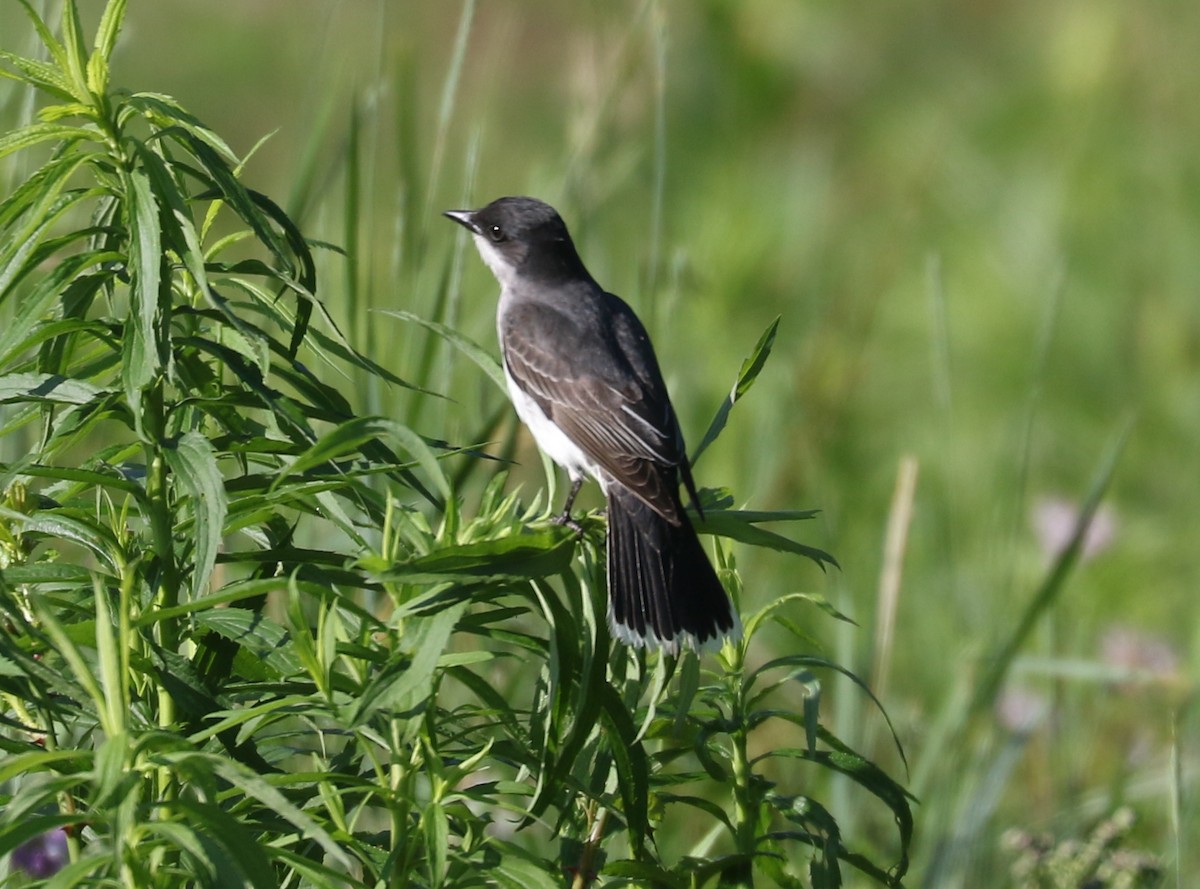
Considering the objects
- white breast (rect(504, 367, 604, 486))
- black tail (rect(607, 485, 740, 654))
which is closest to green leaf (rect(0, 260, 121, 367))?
Answer: black tail (rect(607, 485, 740, 654))

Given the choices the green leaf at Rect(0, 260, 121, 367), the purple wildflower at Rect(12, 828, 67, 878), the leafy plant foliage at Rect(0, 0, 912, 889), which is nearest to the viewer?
the leafy plant foliage at Rect(0, 0, 912, 889)

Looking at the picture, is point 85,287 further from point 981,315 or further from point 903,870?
point 981,315

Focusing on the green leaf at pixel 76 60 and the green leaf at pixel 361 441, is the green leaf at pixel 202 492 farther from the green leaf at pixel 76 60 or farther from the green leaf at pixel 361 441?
the green leaf at pixel 76 60

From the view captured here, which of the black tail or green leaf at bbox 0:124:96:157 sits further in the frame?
the black tail

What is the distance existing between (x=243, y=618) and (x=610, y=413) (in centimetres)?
184

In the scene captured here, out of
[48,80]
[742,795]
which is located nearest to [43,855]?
[742,795]

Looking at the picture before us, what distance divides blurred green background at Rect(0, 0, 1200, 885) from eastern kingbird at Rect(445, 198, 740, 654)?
0.16m

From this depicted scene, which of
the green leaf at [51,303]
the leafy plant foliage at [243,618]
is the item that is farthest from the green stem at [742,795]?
the green leaf at [51,303]

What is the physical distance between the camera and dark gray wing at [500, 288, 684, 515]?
12.1ft

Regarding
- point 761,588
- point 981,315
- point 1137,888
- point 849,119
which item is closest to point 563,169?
point 761,588

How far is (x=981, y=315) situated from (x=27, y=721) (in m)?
6.92

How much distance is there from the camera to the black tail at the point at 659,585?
2.79 m

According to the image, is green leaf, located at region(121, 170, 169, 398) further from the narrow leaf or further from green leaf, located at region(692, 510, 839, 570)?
green leaf, located at region(692, 510, 839, 570)

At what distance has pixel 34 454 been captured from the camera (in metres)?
2.20
